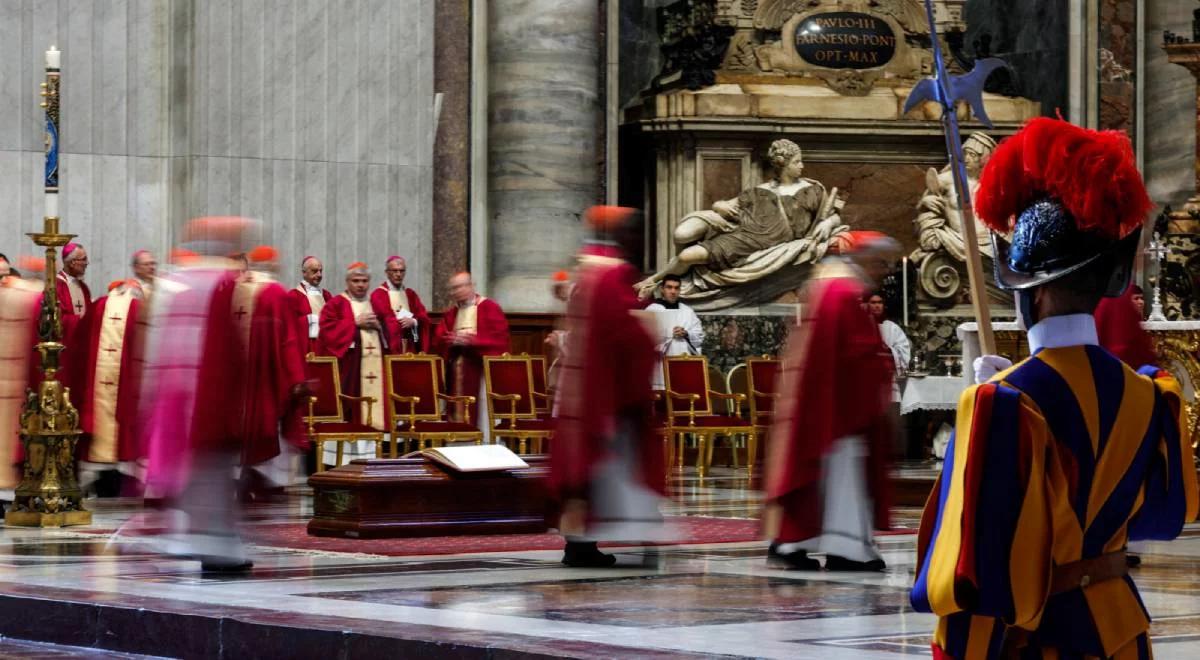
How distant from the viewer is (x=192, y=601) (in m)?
7.23

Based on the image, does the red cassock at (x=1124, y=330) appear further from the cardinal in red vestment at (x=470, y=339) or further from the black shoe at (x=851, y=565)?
the cardinal in red vestment at (x=470, y=339)

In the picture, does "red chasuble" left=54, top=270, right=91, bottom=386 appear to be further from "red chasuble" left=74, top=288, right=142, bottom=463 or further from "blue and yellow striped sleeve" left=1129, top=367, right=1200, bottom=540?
"blue and yellow striped sleeve" left=1129, top=367, right=1200, bottom=540

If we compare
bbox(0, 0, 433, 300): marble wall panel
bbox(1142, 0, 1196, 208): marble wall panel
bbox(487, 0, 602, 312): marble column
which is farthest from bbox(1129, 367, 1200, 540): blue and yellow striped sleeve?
bbox(1142, 0, 1196, 208): marble wall panel

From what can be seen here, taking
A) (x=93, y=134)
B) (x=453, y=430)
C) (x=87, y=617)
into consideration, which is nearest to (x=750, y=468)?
(x=453, y=430)

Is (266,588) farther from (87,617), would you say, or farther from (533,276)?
(533,276)

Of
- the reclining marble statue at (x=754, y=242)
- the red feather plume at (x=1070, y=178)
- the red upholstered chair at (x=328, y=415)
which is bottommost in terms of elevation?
the red upholstered chair at (x=328, y=415)

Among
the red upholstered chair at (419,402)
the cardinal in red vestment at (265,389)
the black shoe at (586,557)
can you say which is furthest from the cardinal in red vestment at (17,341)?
the black shoe at (586,557)

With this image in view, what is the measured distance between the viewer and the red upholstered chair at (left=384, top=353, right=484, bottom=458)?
14.7 metres

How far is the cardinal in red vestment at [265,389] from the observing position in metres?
8.73

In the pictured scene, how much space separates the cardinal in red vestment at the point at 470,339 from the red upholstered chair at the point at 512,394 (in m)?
0.17

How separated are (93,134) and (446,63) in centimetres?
327

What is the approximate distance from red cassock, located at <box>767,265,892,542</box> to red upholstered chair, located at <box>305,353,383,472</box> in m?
5.61

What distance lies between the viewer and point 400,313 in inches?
651

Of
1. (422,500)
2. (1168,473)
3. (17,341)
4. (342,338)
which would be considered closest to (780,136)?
A: (342,338)
